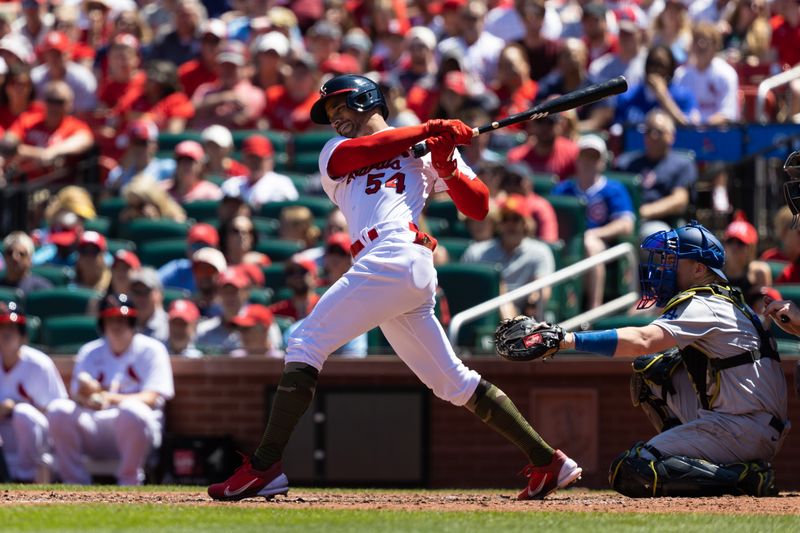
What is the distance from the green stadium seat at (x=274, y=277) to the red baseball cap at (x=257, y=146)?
4.11ft

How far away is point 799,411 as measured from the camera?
359 inches

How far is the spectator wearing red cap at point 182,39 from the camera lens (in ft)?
48.9

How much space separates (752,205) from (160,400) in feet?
15.0

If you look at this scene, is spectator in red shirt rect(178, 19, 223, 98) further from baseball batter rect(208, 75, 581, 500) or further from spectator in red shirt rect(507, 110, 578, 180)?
baseball batter rect(208, 75, 581, 500)

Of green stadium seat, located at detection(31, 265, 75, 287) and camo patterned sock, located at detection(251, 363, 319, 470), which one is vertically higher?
green stadium seat, located at detection(31, 265, 75, 287)

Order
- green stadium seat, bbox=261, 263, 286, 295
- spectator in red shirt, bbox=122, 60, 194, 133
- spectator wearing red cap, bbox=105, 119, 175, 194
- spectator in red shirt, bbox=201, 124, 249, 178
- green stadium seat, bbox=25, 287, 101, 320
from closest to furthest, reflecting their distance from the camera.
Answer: green stadium seat, bbox=25, 287, 101, 320
green stadium seat, bbox=261, 263, 286, 295
spectator in red shirt, bbox=201, 124, 249, 178
spectator wearing red cap, bbox=105, 119, 175, 194
spectator in red shirt, bbox=122, 60, 194, 133

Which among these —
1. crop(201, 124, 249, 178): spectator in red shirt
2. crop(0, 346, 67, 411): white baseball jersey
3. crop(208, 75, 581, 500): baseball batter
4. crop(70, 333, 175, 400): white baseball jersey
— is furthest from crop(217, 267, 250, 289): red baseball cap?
crop(208, 75, 581, 500): baseball batter

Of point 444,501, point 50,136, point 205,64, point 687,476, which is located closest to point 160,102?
point 205,64

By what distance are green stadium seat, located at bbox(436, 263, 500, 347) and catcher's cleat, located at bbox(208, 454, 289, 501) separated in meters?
3.73

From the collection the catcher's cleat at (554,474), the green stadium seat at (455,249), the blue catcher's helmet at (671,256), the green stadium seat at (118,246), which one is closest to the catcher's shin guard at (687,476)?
the catcher's cleat at (554,474)

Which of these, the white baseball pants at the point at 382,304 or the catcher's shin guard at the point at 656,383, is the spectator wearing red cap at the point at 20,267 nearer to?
the white baseball pants at the point at 382,304

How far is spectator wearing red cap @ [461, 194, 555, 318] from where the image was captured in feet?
34.0

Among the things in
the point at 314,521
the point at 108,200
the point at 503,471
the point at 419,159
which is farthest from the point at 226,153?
the point at 314,521

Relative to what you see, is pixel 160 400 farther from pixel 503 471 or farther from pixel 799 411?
pixel 799 411
